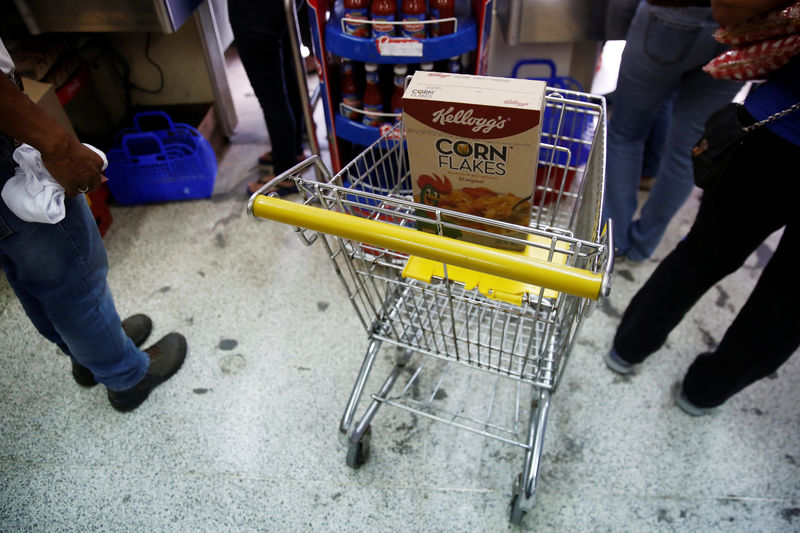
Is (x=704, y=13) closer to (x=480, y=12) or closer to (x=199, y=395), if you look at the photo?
(x=480, y=12)

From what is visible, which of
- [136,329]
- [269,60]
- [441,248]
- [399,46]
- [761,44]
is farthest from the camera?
[269,60]

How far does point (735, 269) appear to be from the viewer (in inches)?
47.3

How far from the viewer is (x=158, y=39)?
2525 mm

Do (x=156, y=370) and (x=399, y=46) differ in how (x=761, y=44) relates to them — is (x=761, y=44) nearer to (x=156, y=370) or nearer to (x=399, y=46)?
(x=399, y=46)

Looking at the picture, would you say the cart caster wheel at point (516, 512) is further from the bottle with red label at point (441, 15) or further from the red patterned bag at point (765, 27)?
the bottle with red label at point (441, 15)


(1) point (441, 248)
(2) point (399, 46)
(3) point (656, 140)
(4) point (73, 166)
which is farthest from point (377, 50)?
(3) point (656, 140)

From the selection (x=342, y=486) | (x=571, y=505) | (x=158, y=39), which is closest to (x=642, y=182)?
(x=571, y=505)

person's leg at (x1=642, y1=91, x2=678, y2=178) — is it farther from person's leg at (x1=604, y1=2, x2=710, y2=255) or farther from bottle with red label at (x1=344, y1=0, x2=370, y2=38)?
bottle with red label at (x1=344, y1=0, x2=370, y2=38)

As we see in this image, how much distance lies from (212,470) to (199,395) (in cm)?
28

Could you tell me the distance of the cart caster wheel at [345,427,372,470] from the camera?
134 centimetres

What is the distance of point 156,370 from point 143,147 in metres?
1.28

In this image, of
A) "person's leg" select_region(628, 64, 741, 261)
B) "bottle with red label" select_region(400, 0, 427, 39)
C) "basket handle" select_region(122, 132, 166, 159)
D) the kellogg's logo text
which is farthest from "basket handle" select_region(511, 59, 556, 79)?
"basket handle" select_region(122, 132, 166, 159)

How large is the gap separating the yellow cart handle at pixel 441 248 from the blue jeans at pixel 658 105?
1.12 meters

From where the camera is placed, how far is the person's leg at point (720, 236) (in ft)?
3.31
